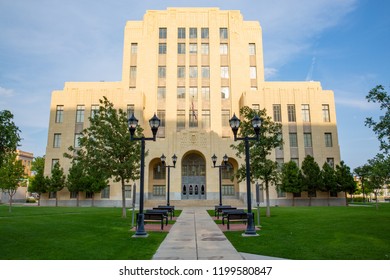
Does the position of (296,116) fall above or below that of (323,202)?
above

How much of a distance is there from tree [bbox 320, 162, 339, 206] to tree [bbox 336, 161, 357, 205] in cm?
56

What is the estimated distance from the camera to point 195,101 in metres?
51.1

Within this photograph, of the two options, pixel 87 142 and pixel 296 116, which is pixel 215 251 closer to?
pixel 87 142

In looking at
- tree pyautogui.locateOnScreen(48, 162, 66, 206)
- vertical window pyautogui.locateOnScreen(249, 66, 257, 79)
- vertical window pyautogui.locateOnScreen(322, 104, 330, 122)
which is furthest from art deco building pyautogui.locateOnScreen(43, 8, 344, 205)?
tree pyautogui.locateOnScreen(48, 162, 66, 206)

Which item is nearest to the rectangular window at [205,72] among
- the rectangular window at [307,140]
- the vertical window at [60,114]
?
the rectangular window at [307,140]

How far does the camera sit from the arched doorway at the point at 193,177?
47.3m

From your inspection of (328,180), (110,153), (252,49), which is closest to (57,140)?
(110,153)

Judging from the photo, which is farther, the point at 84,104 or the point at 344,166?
the point at 84,104

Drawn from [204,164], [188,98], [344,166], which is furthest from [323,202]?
[188,98]

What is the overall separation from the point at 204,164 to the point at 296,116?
55.4ft

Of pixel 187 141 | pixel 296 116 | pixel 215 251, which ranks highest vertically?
pixel 296 116

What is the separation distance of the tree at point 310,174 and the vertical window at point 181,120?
20.4m

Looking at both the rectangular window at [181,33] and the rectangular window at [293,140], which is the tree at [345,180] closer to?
Answer: the rectangular window at [293,140]

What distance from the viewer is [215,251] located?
8812 millimetres
